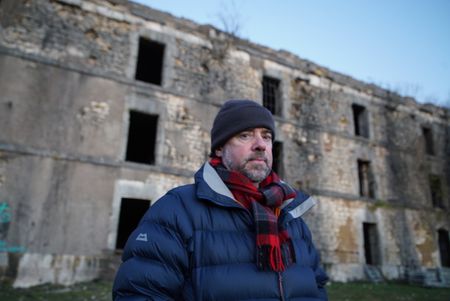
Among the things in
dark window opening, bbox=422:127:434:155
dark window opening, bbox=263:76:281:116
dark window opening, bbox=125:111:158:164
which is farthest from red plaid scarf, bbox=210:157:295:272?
dark window opening, bbox=422:127:434:155

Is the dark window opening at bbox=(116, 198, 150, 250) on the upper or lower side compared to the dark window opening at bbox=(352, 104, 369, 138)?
lower

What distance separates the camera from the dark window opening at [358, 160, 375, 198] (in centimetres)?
1312

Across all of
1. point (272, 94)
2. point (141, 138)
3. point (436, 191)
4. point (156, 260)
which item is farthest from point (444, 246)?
point (156, 260)

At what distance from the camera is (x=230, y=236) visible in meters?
1.61

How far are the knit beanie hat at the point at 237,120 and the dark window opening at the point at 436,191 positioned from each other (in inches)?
625

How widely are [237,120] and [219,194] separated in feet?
1.73

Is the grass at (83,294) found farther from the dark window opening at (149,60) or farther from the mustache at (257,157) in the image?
the dark window opening at (149,60)

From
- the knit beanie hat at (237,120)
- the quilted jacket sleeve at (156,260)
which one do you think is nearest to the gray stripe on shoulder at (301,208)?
the knit beanie hat at (237,120)

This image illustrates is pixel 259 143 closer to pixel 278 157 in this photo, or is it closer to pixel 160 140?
pixel 160 140

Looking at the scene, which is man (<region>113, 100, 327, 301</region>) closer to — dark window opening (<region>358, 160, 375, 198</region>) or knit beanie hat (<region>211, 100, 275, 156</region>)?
knit beanie hat (<region>211, 100, 275, 156</region>)

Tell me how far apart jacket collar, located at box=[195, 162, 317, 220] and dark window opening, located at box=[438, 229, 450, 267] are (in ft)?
50.7

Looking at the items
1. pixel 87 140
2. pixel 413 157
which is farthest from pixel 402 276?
pixel 87 140

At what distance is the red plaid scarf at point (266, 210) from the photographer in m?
1.58

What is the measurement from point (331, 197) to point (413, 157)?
18.4ft
